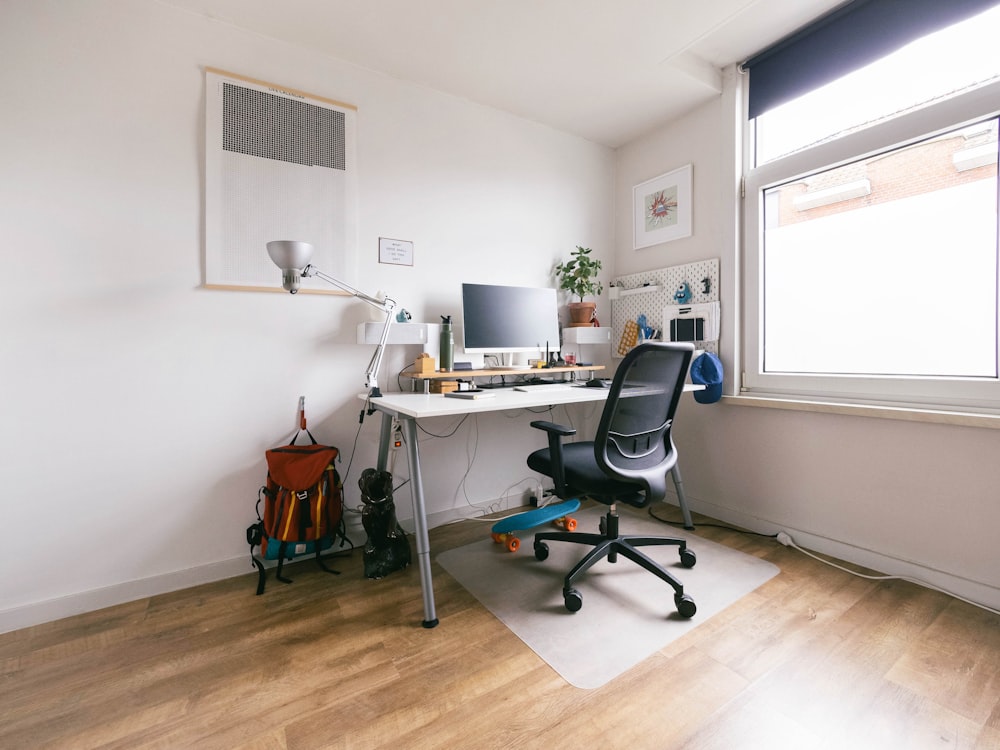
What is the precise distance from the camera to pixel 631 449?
1792 millimetres

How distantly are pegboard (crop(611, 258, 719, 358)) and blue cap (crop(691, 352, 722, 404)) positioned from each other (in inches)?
6.3

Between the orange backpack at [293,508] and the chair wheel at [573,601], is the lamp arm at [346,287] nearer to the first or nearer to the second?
the orange backpack at [293,508]

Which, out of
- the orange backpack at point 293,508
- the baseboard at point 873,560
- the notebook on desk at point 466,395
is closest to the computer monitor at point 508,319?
the notebook on desk at point 466,395

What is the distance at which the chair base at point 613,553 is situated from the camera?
67.2 inches

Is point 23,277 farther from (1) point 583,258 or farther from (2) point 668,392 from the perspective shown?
(1) point 583,258

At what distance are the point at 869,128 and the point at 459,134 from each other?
80.7 inches

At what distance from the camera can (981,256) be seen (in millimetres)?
1796

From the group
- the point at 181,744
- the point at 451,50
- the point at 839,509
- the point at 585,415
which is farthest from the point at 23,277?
the point at 839,509

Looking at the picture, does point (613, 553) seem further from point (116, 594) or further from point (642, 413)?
point (116, 594)

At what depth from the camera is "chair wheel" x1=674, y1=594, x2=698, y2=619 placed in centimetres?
166

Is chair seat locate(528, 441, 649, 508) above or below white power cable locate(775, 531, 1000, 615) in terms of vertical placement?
above

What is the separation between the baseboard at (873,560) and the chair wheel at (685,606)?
1001 millimetres

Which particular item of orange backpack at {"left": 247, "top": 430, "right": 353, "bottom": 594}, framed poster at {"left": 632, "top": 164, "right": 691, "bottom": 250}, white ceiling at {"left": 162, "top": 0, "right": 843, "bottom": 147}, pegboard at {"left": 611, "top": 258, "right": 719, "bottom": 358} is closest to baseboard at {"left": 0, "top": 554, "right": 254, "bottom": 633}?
orange backpack at {"left": 247, "top": 430, "right": 353, "bottom": 594}

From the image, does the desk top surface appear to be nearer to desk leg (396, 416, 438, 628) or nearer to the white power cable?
desk leg (396, 416, 438, 628)
